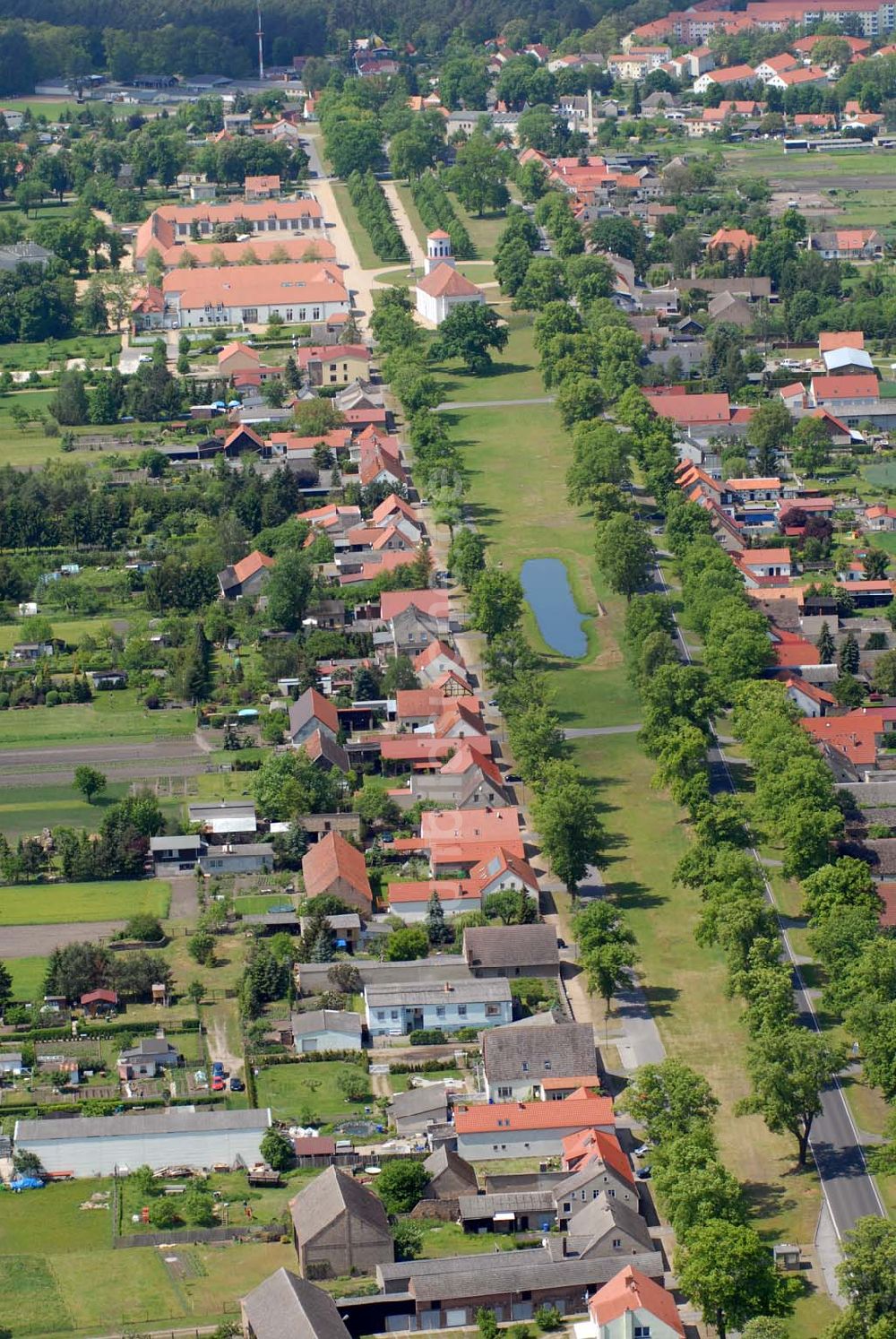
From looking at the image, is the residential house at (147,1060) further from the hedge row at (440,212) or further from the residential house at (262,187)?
the residential house at (262,187)

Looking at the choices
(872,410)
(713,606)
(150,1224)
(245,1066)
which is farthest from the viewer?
(872,410)

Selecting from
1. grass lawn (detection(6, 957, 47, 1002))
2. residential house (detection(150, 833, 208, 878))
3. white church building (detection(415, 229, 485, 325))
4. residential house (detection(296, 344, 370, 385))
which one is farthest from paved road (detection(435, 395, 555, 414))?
grass lawn (detection(6, 957, 47, 1002))

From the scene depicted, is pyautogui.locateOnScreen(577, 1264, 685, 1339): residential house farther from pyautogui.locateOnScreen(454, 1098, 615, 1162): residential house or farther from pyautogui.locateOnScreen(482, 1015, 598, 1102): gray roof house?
pyautogui.locateOnScreen(482, 1015, 598, 1102): gray roof house

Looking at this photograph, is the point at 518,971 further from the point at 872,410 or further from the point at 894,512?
the point at 872,410

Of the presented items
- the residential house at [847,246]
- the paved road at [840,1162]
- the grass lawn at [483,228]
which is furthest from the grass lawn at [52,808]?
the residential house at [847,246]

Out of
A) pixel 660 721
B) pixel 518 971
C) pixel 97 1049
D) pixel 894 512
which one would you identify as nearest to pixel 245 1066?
pixel 97 1049

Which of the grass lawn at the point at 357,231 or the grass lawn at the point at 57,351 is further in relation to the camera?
the grass lawn at the point at 357,231
